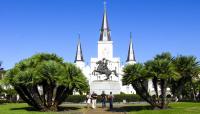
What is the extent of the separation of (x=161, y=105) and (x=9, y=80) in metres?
15.7

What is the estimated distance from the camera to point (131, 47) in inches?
6196

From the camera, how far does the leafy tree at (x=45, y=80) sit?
138 feet

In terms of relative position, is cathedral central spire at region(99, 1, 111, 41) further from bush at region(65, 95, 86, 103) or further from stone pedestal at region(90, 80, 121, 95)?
bush at region(65, 95, 86, 103)

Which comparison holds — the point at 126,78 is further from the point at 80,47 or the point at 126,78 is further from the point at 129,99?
the point at 80,47

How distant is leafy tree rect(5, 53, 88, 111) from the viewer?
42.1 meters

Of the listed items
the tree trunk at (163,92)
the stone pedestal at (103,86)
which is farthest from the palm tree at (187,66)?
the stone pedestal at (103,86)

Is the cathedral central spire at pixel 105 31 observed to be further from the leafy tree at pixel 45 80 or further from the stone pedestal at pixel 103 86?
the leafy tree at pixel 45 80

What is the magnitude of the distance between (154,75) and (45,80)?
10927 mm

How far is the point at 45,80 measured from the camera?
43.0 m

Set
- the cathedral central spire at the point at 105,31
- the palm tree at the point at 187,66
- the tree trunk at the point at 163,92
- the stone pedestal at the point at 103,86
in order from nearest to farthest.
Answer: the tree trunk at the point at 163,92
the palm tree at the point at 187,66
the stone pedestal at the point at 103,86
the cathedral central spire at the point at 105,31

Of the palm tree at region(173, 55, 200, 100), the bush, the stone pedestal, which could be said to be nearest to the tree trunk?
the palm tree at region(173, 55, 200, 100)

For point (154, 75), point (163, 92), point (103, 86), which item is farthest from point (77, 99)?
point (154, 75)

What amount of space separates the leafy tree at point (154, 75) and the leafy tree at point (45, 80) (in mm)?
5117

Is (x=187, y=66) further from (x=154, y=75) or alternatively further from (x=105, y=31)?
(x=105, y=31)
